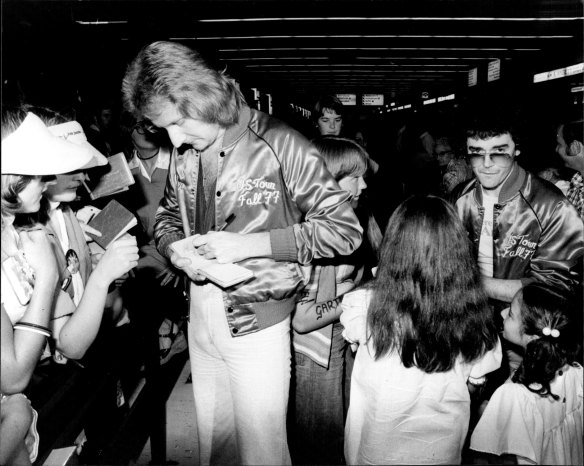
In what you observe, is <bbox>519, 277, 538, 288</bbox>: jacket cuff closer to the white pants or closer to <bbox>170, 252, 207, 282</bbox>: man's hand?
the white pants

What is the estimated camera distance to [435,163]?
8.05 m

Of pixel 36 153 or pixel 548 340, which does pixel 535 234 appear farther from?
pixel 36 153

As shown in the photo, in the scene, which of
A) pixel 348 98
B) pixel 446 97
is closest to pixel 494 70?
pixel 446 97

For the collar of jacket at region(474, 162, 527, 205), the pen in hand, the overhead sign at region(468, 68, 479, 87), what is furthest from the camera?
the overhead sign at region(468, 68, 479, 87)

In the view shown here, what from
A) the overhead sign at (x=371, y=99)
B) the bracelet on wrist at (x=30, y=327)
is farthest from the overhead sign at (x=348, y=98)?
the bracelet on wrist at (x=30, y=327)

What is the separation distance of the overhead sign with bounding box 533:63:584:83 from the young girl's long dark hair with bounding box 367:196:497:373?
5.27 m

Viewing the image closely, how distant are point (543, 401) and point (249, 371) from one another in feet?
3.77

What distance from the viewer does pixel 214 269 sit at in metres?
1.68

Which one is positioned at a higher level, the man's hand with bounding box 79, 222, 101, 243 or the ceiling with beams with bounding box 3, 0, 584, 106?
the ceiling with beams with bounding box 3, 0, 584, 106

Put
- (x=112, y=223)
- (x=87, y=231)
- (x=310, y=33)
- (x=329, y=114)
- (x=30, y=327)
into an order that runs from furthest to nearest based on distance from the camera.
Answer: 1. (x=310, y=33)
2. (x=329, y=114)
3. (x=87, y=231)
4. (x=112, y=223)
5. (x=30, y=327)

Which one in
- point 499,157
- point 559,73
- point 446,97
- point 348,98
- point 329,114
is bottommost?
point 499,157

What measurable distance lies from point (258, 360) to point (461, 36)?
5940mm

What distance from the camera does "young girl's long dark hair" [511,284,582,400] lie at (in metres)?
1.90

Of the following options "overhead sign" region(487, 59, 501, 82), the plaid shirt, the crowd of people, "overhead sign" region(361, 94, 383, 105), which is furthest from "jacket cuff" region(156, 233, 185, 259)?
"overhead sign" region(361, 94, 383, 105)
